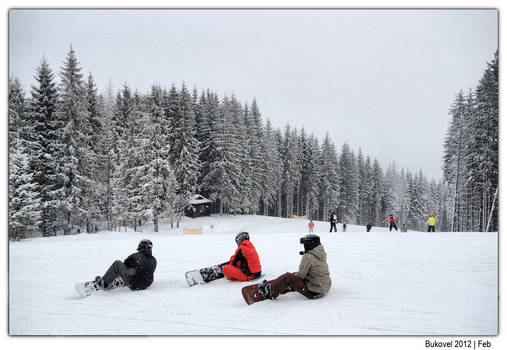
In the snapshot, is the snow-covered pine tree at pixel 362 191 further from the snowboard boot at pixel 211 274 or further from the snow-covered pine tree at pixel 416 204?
the snowboard boot at pixel 211 274

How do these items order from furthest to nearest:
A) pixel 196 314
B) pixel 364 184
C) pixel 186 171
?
pixel 364 184 < pixel 186 171 < pixel 196 314

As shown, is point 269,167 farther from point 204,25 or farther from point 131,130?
point 204,25

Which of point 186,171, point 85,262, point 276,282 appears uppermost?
point 186,171

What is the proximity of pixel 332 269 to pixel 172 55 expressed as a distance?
6.27 m

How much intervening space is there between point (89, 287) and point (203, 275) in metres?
2.04

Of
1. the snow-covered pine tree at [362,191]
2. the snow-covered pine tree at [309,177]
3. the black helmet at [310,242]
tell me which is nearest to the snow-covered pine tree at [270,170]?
the snow-covered pine tree at [309,177]

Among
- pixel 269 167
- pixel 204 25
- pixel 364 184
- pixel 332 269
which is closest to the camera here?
pixel 204 25

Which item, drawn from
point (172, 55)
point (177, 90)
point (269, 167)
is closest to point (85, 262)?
point (172, 55)

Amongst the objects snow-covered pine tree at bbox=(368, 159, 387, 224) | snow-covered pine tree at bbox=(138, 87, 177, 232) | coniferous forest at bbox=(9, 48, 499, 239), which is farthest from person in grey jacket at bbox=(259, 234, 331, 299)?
snow-covered pine tree at bbox=(368, 159, 387, 224)

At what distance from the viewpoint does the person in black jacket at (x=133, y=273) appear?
5316mm

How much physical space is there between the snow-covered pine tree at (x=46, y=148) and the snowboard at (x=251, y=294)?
269 inches

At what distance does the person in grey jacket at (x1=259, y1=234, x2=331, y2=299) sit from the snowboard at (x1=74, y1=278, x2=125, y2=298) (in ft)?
8.84

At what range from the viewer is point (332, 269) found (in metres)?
6.82

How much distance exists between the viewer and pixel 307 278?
4742 mm
